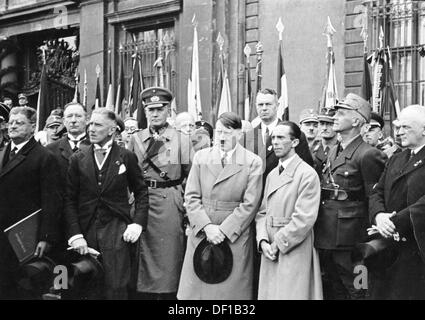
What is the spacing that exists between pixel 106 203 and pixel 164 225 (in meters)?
0.75

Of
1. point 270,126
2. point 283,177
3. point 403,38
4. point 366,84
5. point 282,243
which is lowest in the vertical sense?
point 282,243

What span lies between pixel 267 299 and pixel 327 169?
4.03 ft

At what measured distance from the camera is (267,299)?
5.11 meters

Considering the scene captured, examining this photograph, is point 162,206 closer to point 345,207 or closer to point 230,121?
point 230,121

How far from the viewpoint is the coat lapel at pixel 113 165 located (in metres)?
5.35

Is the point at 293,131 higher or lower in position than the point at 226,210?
higher

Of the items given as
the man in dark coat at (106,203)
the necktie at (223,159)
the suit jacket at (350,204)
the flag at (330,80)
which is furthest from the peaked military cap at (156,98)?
the flag at (330,80)

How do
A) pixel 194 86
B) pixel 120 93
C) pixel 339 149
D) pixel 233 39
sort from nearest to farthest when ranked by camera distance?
1. pixel 339 149
2. pixel 194 86
3. pixel 233 39
4. pixel 120 93

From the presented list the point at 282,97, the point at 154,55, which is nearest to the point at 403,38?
the point at 282,97

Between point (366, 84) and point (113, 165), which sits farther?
point (366, 84)

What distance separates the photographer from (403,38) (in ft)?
35.7

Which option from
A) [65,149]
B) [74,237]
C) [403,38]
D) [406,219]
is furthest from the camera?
[403,38]
